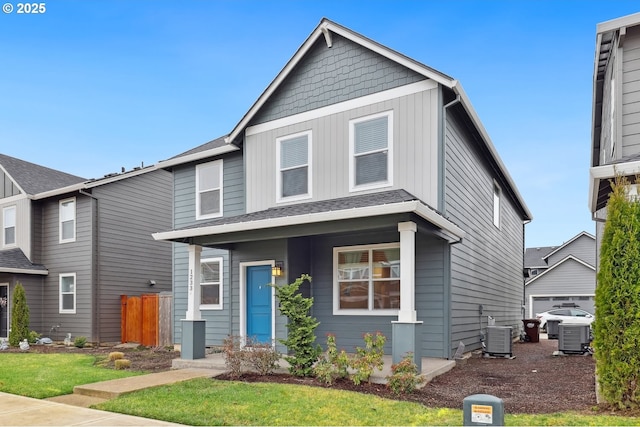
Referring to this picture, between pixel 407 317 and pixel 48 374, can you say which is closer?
pixel 407 317

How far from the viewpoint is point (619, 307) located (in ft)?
19.2

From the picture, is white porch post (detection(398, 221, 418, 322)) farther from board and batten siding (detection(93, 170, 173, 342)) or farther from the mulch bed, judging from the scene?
board and batten siding (detection(93, 170, 173, 342))

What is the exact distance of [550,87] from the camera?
59.7ft

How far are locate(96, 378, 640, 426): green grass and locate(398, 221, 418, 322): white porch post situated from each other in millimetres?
1659

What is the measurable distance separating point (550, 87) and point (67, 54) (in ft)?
54.3

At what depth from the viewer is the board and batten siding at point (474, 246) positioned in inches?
405

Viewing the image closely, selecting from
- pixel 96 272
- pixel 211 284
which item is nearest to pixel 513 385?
pixel 211 284

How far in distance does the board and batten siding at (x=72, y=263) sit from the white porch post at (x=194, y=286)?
7379 mm

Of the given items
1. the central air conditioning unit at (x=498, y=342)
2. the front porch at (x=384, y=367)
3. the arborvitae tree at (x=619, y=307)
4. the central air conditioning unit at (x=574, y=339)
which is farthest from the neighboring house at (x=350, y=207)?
the arborvitae tree at (x=619, y=307)

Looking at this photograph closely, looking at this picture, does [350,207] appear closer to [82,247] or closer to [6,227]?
[82,247]

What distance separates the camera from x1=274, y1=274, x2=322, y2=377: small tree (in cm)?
830

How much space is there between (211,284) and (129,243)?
6075 mm

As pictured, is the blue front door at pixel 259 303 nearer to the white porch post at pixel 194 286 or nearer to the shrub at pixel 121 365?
the white porch post at pixel 194 286

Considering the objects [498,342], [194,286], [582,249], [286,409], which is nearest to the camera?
[286,409]
